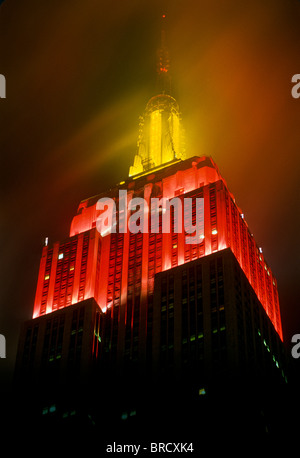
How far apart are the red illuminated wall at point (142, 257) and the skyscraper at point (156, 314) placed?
27 cm

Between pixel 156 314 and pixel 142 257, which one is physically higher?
pixel 142 257

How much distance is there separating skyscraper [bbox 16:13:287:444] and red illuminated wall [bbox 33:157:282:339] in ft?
0.88

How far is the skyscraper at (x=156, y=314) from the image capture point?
151750mm

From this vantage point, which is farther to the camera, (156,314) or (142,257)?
(142,257)

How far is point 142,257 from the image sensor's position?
180500 mm

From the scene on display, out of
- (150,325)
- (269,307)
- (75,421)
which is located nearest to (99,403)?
(75,421)

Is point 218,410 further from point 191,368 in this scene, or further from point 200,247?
point 200,247

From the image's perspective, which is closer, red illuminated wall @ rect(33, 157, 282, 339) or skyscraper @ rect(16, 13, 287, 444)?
skyscraper @ rect(16, 13, 287, 444)

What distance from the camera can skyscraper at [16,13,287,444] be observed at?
151750mm

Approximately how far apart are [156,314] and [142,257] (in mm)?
19781

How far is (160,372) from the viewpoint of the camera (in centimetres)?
15438
